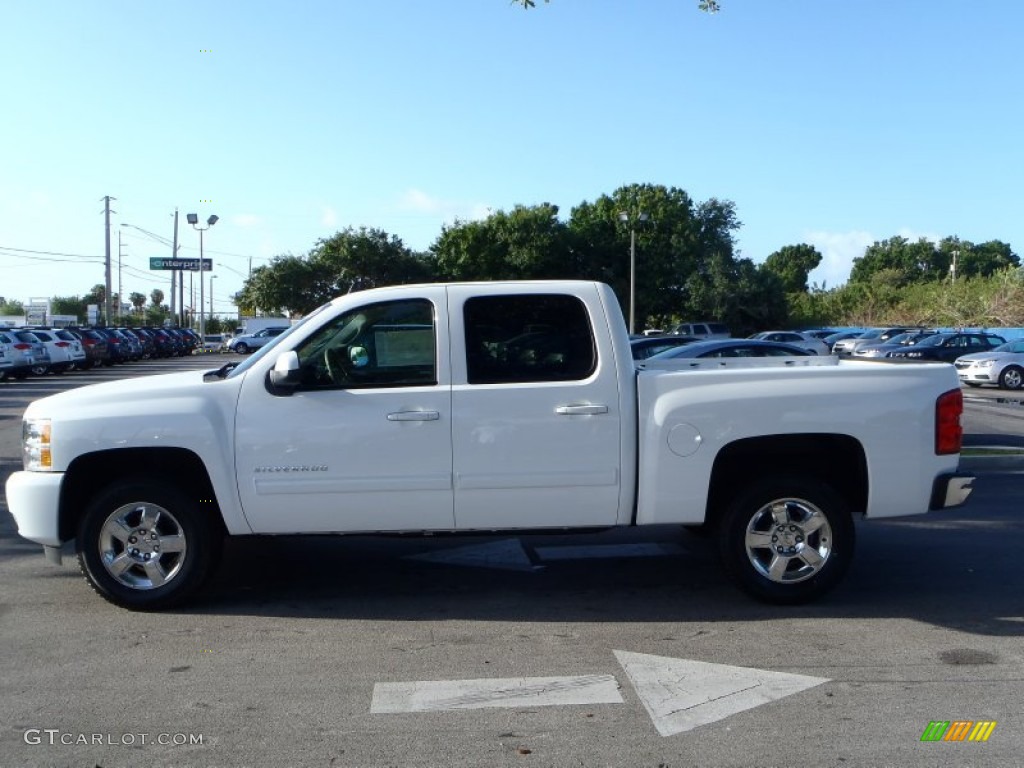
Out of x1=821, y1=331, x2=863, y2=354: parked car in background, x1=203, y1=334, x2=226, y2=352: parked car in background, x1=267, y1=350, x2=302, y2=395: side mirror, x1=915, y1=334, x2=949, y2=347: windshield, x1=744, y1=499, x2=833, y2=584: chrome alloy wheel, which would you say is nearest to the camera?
x1=267, y1=350, x2=302, y2=395: side mirror

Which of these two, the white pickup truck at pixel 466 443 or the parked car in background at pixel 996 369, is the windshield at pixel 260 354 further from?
the parked car in background at pixel 996 369

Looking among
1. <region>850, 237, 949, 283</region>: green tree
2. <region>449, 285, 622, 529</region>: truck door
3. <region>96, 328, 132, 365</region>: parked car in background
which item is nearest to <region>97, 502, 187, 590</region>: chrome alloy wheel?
<region>449, 285, 622, 529</region>: truck door

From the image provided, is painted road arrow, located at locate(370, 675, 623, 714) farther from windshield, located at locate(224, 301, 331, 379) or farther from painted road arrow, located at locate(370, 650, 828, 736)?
windshield, located at locate(224, 301, 331, 379)

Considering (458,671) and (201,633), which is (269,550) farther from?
(458,671)

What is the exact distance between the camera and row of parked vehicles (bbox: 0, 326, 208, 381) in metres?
30.6

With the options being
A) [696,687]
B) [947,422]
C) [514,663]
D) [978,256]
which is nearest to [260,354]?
[514,663]

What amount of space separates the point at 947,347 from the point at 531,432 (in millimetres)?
29567

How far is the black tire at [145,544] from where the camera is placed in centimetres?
630

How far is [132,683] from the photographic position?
526cm

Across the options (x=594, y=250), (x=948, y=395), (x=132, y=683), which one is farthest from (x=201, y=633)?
(x=594, y=250)

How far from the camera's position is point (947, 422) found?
638 centimetres

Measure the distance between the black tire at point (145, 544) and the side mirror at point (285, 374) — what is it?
0.92m

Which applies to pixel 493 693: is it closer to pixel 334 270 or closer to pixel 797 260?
pixel 334 270

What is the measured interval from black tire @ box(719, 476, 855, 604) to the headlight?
4.19 meters
